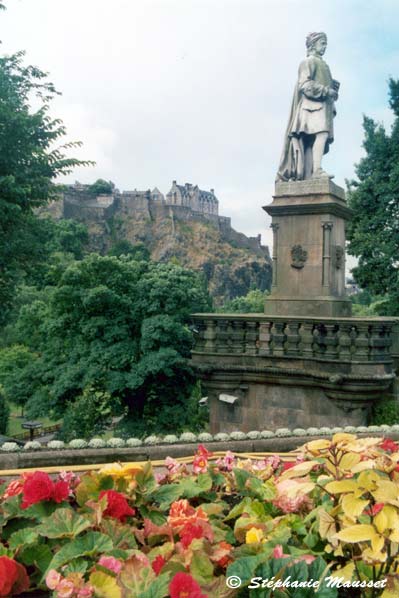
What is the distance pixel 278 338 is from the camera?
441 inches

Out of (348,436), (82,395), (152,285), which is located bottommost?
(82,395)

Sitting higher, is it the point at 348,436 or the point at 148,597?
the point at 348,436

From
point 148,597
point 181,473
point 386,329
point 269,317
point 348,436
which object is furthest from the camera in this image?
point 269,317

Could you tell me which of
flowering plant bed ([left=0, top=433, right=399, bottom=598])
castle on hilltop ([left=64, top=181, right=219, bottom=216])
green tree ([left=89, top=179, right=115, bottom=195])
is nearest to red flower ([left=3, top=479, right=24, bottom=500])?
flowering plant bed ([left=0, top=433, right=399, bottom=598])

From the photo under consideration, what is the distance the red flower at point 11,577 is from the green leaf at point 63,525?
195 millimetres

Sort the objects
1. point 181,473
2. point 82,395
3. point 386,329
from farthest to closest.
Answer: point 82,395, point 386,329, point 181,473

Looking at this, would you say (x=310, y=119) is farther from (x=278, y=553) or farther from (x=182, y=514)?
(x=278, y=553)

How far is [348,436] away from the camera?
11.4 feet

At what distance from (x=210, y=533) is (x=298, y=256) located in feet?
33.9

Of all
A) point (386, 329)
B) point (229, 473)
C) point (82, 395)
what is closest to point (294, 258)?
point (386, 329)

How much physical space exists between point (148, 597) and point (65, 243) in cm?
7272

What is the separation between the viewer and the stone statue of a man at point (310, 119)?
43.5 feet

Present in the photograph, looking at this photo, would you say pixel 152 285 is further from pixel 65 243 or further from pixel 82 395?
pixel 65 243

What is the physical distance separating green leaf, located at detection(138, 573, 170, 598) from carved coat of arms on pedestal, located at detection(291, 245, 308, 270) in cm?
1087
